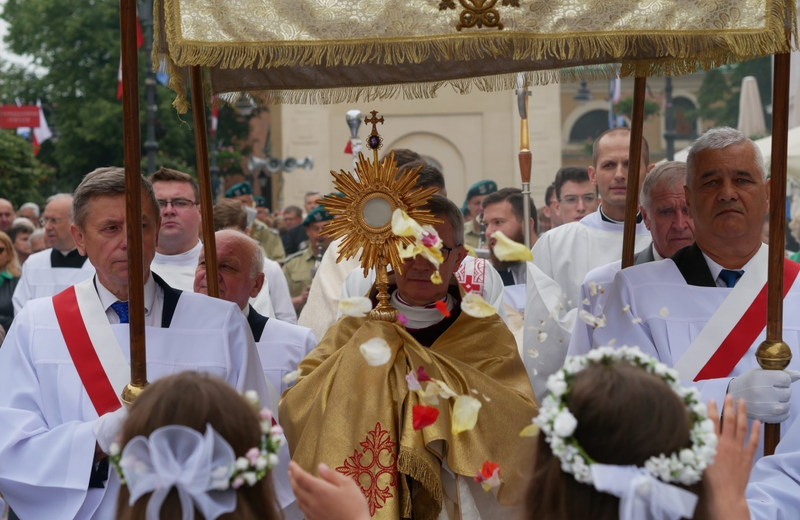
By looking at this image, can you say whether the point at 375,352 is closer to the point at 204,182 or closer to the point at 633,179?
the point at 204,182

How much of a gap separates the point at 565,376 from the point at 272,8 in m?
1.60

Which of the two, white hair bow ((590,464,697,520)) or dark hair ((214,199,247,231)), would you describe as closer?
white hair bow ((590,464,697,520))

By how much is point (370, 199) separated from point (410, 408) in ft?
2.45

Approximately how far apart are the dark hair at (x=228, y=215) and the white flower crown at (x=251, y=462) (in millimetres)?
4447

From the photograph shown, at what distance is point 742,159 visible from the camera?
3977mm

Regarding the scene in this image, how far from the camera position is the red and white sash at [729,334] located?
3793 millimetres

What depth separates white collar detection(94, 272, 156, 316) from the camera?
12.4ft

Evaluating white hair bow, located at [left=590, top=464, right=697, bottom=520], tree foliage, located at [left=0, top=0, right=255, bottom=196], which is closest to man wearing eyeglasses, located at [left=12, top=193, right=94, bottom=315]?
white hair bow, located at [left=590, top=464, right=697, bottom=520]

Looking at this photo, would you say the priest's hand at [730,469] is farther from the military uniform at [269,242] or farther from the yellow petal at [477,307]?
the military uniform at [269,242]

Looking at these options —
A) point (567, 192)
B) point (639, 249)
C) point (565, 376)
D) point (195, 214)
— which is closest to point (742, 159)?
point (639, 249)

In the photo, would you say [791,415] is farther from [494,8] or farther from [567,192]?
[567,192]

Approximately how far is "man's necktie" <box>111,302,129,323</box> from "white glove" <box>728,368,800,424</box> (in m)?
2.17

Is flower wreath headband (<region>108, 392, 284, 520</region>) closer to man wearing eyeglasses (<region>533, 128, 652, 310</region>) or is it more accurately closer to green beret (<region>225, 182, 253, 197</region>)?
man wearing eyeglasses (<region>533, 128, 652, 310</region>)

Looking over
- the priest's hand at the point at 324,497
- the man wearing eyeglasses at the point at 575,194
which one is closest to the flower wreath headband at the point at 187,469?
the priest's hand at the point at 324,497
